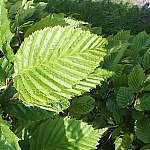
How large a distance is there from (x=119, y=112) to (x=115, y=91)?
0.31 feet

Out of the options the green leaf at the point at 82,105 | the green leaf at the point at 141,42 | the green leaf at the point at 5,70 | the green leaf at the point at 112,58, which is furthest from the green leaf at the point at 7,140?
the green leaf at the point at 141,42

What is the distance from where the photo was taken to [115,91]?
71.2 inches

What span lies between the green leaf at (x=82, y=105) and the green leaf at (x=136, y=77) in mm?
206

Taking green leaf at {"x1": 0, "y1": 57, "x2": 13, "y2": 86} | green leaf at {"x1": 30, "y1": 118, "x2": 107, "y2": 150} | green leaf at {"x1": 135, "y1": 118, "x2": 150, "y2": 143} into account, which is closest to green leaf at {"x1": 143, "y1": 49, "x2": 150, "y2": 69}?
green leaf at {"x1": 135, "y1": 118, "x2": 150, "y2": 143}

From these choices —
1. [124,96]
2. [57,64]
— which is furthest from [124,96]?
[57,64]

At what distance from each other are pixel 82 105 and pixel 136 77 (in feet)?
0.90

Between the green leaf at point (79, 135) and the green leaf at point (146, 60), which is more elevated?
the green leaf at point (146, 60)

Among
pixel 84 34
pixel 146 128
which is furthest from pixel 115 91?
pixel 84 34

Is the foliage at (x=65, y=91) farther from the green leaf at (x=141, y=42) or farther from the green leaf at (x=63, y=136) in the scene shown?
the green leaf at (x=141, y=42)

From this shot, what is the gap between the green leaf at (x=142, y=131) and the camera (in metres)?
1.68

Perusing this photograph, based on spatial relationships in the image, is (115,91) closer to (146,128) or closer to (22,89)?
(146,128)

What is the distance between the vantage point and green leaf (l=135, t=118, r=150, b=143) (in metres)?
1.68

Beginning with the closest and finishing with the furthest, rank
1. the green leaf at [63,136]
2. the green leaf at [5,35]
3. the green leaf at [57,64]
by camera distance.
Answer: the green leaf at [57,64], the green leaf at [5,35], the green leaf at [63,136]

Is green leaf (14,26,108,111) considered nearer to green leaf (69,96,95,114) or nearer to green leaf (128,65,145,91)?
green leaf (69,96,95,114)
